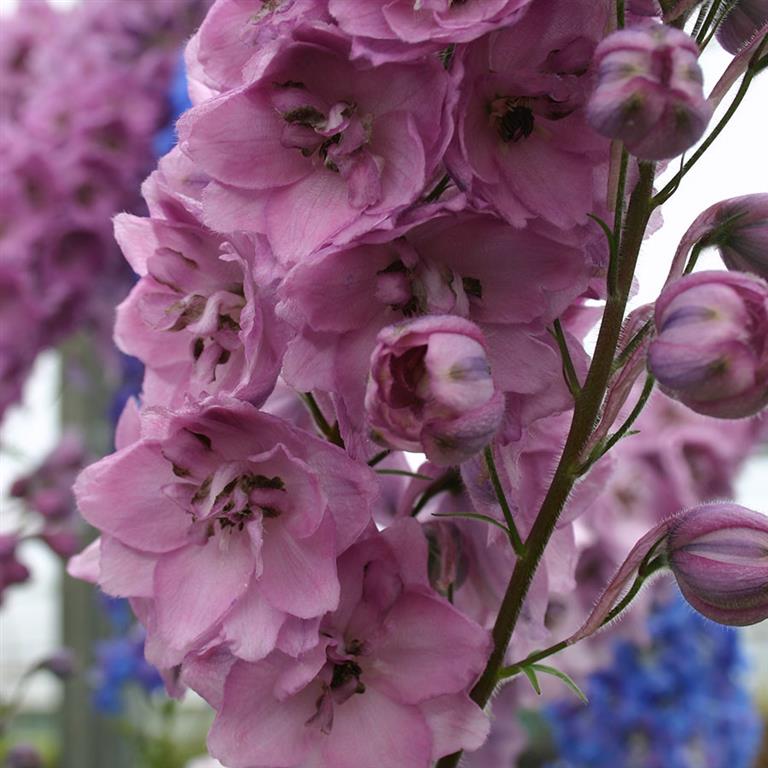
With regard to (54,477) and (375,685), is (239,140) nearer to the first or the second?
(375,685)

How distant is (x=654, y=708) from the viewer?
1224 millimetres

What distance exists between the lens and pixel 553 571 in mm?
534

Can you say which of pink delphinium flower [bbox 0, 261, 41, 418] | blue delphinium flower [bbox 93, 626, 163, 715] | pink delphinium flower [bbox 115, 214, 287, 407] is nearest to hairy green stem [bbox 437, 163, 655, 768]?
pink delphinium flower [bbox 115, 214, 287, 407]

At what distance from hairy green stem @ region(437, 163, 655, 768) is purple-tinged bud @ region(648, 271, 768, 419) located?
0.15ft

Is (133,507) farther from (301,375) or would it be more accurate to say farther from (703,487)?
(703,487)

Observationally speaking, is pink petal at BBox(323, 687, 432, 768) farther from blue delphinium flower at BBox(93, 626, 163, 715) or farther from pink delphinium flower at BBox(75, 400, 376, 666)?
blue delphinium flower at BBox(93, 626, 163, 715)

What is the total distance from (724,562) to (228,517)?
183 mm

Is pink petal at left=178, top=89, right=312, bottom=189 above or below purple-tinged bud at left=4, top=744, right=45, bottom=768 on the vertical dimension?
above

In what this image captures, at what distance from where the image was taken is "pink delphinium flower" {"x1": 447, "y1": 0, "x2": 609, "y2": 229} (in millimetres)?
392

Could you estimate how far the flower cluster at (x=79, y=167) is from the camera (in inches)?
50.4

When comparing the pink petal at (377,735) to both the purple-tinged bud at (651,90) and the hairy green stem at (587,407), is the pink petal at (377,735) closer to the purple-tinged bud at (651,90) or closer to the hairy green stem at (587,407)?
the hairy green stem at (587,407)

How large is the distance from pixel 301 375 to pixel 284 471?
0.04 metres

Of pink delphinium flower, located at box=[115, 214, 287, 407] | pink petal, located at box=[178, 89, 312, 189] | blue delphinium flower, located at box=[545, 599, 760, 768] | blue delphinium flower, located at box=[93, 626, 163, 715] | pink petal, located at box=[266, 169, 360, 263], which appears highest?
pink petal, located at box=[178, 89, 312, 189]

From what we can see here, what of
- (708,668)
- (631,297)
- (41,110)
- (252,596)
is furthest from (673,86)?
(41,110)
